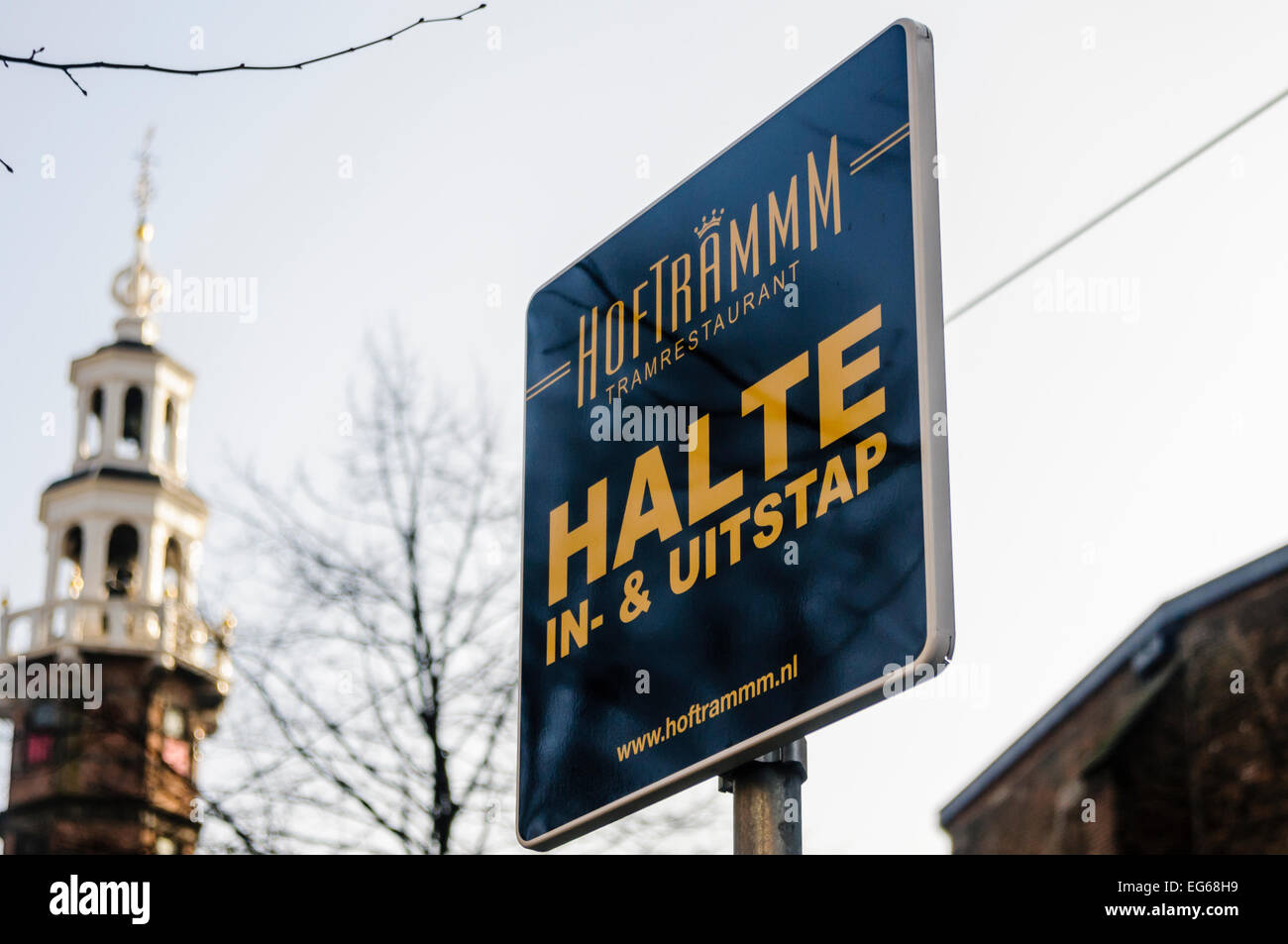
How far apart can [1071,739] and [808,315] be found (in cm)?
1980

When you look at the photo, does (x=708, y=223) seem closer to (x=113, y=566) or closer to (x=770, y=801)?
→ (x=770, y=801)

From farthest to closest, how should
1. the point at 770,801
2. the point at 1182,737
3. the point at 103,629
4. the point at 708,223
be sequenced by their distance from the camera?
1. the point at 103,629
2. the point at 1182,737
3. the point at 708,223
4. the point at 770,801

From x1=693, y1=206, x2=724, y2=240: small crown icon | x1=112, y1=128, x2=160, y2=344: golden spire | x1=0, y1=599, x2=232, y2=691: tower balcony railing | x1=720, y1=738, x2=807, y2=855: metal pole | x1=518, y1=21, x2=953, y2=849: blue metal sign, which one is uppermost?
x1=112, y1=128, x2=160, y2=344: golden spire

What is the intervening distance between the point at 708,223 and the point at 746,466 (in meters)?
0.55

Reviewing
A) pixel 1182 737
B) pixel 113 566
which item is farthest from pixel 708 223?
pixel 113 566

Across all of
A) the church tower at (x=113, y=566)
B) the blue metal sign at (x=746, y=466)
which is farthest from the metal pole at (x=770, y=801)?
the church tower at (x=113, y=566)

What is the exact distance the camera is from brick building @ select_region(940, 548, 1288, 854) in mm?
17781

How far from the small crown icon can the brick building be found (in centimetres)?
1554

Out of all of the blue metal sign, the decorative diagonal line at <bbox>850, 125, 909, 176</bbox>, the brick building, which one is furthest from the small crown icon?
the brick building

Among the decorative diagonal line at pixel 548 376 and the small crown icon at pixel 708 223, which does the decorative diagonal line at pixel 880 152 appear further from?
the decorative diagonal line at pixel 548 376

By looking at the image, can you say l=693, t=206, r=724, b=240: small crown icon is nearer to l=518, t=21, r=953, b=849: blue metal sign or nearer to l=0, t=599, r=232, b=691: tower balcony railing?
l=518, t=21, r=953, b=849: blue metal sign

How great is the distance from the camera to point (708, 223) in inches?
131
